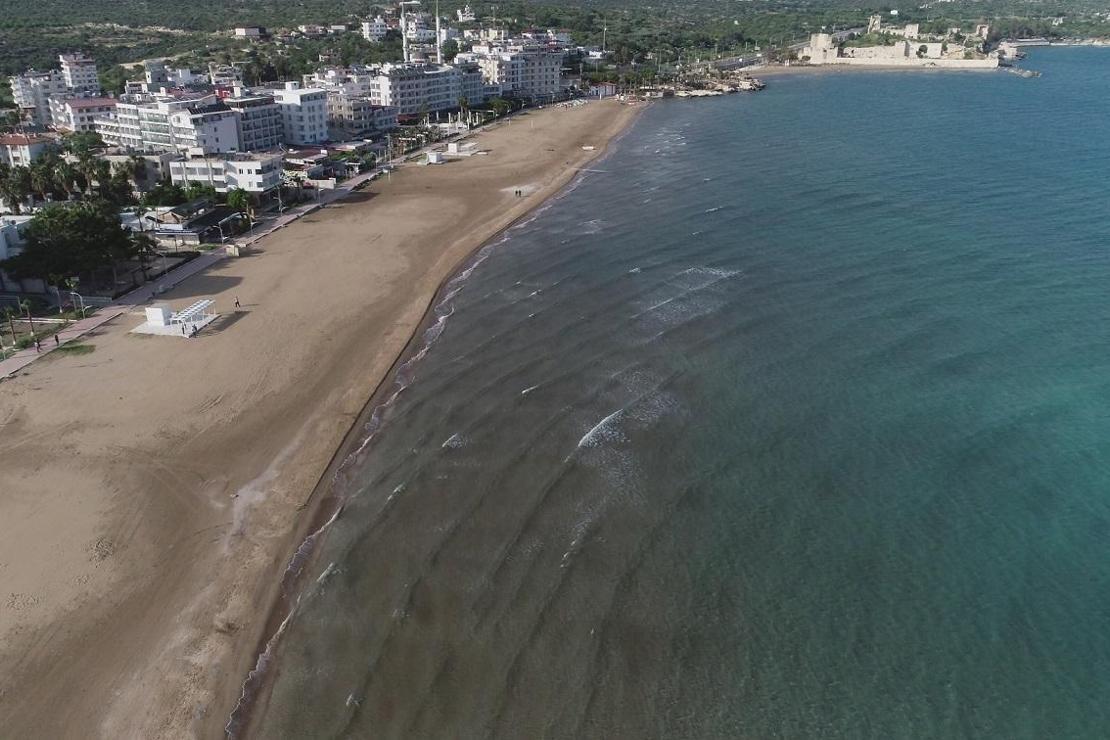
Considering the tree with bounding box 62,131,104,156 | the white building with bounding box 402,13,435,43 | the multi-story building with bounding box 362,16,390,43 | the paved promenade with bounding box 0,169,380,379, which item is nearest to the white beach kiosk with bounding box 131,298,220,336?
the paved promenade with bounding box 0,169,380,379

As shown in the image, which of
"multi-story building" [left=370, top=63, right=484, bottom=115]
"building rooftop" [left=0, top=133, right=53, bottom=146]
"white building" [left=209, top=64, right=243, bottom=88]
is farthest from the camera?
"white building" [left=209, top=64, right=243, bottom=88]

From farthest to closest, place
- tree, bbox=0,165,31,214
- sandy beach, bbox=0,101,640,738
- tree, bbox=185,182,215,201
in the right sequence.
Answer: tree, bbox=185,182,215,201 < tree, bbox=0,165,31,214 < sandy beach, bbox=0,101,640,738

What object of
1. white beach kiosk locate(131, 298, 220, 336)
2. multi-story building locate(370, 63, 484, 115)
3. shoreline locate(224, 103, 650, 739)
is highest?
multi-story building locate(370, 63, 484, 115)

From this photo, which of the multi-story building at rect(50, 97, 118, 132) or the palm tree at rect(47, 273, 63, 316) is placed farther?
the multi-story building at rect(50, 97, 118, 132)

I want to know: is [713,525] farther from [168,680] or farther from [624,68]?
[624,68]

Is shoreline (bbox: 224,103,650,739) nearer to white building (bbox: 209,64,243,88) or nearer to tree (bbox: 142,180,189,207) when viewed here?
tree (bbox: 142,180,189,207)

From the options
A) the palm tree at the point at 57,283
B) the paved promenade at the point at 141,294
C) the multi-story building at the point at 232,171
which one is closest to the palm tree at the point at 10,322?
the paved promenade at the point at 141,294

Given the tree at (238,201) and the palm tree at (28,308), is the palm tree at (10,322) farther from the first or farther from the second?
the tree at (238,201)

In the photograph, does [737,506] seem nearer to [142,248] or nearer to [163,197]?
[142,248]
